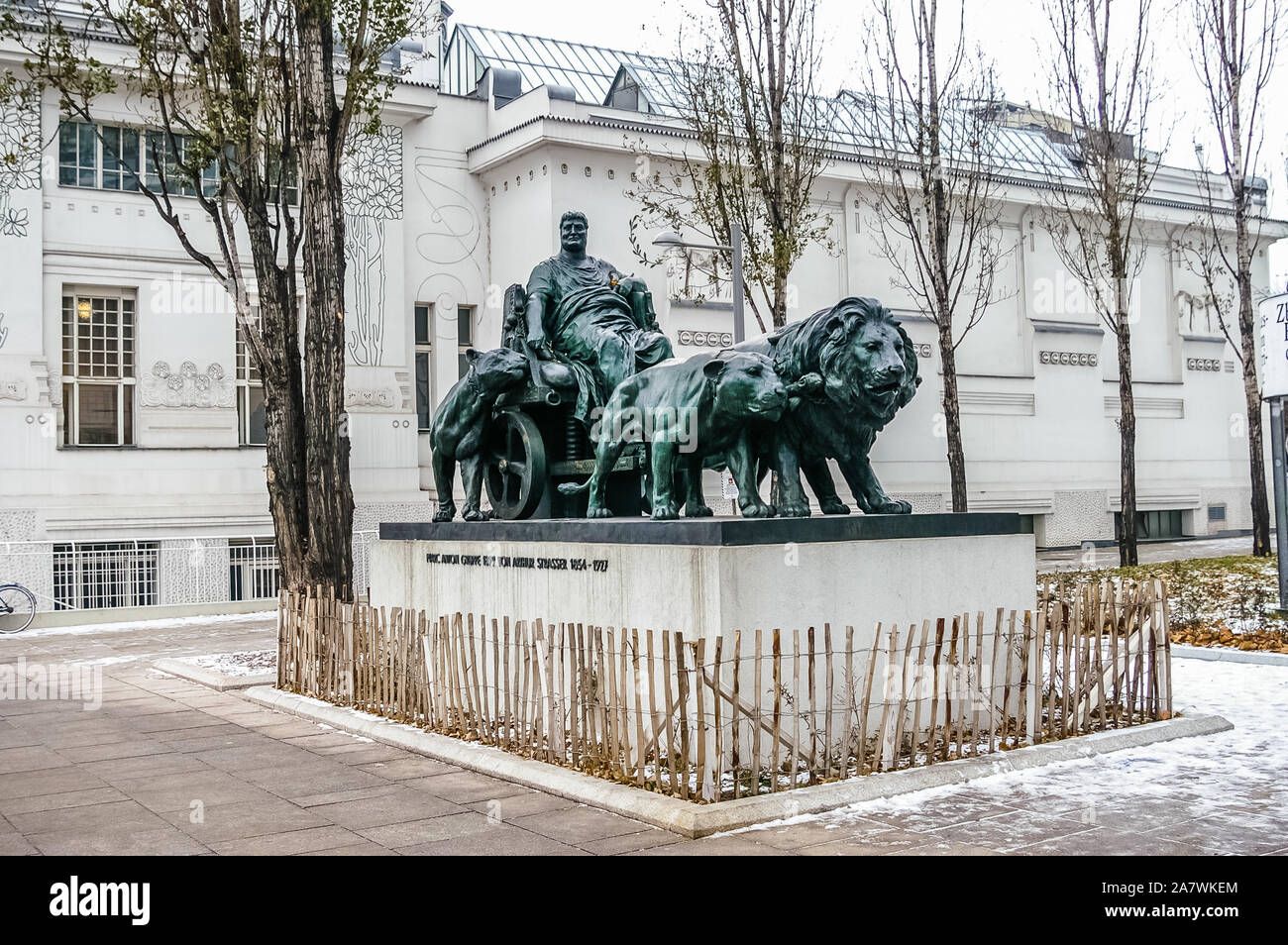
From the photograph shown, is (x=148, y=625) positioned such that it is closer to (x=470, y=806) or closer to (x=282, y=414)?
(x=282, y=414)

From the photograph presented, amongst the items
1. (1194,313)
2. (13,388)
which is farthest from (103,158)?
(1194,313)

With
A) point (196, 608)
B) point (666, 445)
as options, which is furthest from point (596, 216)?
point (666, 445)

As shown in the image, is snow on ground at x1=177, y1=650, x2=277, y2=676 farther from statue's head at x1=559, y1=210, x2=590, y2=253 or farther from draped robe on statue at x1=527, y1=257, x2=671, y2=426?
statue's head at x1=559, y1=210, x2=590, y2=253

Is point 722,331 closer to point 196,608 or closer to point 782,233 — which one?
point 782,233

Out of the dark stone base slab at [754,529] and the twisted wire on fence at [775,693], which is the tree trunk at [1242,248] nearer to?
the twisted wire on fence at [775,693]

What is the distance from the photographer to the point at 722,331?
25344 millimetres

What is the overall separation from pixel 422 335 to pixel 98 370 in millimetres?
6180

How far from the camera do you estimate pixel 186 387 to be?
2280cm

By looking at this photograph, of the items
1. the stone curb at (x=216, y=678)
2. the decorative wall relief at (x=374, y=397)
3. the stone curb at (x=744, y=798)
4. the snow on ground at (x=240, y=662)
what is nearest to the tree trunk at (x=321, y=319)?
the snow on ground at (x=240, y=662)

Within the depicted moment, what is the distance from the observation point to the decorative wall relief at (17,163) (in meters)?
21.5

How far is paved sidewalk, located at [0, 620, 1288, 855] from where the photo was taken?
571cm

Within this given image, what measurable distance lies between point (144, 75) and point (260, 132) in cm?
936

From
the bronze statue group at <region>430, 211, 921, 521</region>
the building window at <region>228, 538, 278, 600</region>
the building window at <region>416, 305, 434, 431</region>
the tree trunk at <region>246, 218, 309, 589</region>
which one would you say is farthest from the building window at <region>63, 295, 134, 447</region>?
the bronze statue group at <region>430, 211, 921, 521</region>

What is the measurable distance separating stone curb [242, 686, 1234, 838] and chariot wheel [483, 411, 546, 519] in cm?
219
